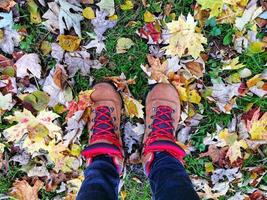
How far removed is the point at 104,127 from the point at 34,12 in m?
0.78

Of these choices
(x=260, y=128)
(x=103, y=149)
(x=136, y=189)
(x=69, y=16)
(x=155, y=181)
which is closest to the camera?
(x=155, y=181)

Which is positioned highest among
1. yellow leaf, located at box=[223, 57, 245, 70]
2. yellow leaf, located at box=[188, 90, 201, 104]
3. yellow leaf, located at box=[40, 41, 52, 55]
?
yellow leaf, located at box=[40, 41, 52, 55]

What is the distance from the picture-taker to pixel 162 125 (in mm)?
2301

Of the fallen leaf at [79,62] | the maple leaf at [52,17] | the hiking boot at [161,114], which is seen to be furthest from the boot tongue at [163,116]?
the maple leaf at [52,17]

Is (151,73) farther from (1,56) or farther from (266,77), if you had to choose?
(1,56)

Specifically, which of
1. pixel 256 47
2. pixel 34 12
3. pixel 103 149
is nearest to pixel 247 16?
pixel 256 47

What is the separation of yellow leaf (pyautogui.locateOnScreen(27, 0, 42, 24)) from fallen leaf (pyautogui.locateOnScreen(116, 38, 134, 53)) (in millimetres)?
478

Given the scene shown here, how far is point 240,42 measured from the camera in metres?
2.27

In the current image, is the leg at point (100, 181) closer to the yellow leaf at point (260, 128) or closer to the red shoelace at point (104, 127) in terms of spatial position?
the red shoelace at point (104, 127)

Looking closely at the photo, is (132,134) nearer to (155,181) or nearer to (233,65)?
(155,181)

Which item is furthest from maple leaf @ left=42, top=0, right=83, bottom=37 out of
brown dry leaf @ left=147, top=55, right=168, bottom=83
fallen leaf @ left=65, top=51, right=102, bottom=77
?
brown dry leaf @ left=147, top=55, right=168, bottom=83

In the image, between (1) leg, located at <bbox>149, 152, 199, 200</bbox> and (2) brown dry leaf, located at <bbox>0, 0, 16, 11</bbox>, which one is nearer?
(1) leg, located at <bbox>149, 152, 199, 200</bbox>

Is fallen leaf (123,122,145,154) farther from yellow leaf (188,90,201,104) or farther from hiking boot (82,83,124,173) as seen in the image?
yellow leaf (188,90,201,104)

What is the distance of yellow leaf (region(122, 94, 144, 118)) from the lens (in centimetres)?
237
